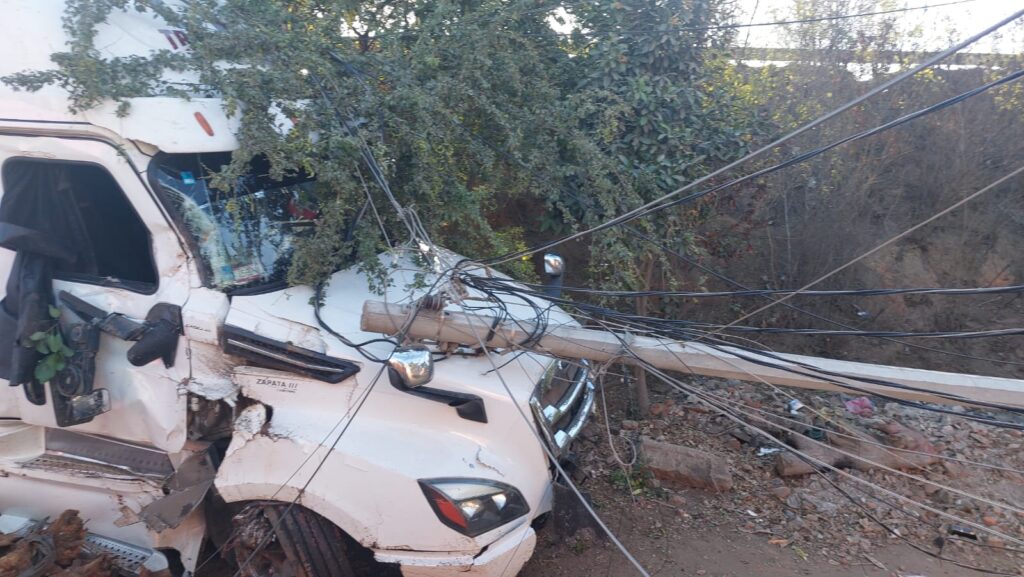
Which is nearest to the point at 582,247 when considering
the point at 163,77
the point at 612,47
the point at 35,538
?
the point at 612,47

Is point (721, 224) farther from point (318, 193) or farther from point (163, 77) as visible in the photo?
point (163, 77)

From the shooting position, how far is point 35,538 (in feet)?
13.7

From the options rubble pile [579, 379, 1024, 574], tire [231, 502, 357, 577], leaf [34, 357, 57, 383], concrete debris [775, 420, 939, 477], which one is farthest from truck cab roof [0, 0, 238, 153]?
concrete debris [775, 420, 939, 477]

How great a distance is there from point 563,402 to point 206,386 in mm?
1897

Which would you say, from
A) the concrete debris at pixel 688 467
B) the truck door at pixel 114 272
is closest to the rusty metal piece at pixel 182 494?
Result: the truck door at pixel 114 272

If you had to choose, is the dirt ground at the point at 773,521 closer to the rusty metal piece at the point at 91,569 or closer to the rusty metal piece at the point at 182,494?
the rusty metal piece at the point at 182,494

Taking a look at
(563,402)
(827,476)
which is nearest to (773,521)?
(827,476)

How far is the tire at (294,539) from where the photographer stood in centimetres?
389

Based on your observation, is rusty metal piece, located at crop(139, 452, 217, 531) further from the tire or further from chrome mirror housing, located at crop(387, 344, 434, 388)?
chrome mirror housing, located at crop(387, 344, 434, 388)

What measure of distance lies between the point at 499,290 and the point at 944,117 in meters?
6.38

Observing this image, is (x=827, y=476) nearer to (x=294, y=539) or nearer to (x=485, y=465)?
(x=485, y=465)

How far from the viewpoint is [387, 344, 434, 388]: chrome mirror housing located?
11.7 ft

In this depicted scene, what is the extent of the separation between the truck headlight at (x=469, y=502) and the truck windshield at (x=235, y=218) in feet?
5.01

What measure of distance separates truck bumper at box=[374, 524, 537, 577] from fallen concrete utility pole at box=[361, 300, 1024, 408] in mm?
918
